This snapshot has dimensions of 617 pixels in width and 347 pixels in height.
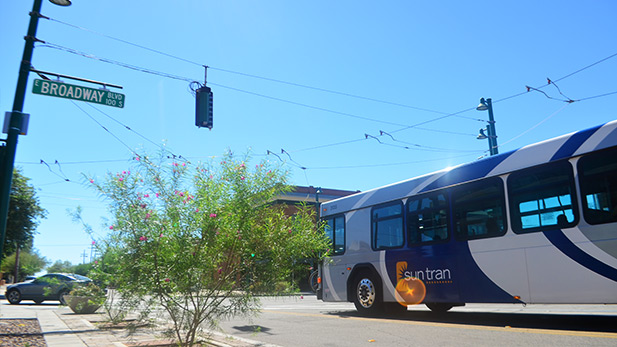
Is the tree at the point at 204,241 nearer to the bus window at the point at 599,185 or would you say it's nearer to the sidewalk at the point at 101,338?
the sidewalk at the point at 101,338

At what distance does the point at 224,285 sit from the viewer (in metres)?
6.13

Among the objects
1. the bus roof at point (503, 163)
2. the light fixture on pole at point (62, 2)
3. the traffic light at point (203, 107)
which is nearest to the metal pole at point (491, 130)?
the bus roof at point (503, 163)

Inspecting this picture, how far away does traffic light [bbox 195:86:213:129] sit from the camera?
11883mm

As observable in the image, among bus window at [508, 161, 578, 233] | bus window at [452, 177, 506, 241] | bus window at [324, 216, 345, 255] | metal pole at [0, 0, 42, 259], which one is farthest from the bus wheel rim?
metal pole at [0, 0, 42, 259]

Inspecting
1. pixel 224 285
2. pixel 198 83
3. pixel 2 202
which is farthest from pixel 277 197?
pixel 198 83

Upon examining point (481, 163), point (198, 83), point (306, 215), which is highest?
point (198, 83)

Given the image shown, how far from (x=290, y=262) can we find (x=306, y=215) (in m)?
0.83

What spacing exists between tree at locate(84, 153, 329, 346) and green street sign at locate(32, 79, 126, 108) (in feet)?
8.24

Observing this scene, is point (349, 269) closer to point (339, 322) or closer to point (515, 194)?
point (339, 322)

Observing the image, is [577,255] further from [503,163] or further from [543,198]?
[503,163]

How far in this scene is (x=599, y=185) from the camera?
6.89 m

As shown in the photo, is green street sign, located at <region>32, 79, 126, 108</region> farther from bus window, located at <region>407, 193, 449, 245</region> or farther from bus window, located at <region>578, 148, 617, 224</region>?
bus window, located at <region>578, 148, 617, 224</region>

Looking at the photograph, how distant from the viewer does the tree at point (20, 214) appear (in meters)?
27.7

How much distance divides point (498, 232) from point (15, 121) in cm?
859
